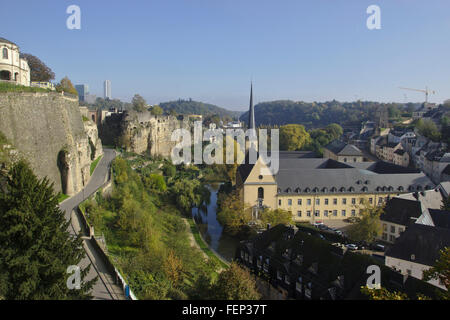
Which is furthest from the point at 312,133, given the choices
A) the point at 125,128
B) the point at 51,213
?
the point at 51,213

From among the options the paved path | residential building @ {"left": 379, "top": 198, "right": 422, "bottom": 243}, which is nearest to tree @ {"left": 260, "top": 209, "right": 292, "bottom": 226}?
residential building @ {"left": 379, "top": 198, "right": 422, "bottom": 243}

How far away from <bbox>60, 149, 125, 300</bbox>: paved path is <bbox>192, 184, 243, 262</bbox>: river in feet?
36.1

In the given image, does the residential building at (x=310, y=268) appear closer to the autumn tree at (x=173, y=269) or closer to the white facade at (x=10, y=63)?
the autumn tree at (x=173, y=269)

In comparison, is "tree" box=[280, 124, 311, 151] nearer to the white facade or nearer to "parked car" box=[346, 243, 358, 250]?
"parked car" box=[346, 243, 358, 250]

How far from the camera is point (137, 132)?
50.5 meters

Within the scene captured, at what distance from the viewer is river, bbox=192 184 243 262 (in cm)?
3008

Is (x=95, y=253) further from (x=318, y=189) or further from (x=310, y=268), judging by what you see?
(x=318, y=189)

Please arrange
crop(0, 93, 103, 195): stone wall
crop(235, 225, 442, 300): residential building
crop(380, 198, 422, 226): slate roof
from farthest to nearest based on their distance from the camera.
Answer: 1. crop(380, 198, 422, 226): slate roof
2. crop(0, 93, 103, 195): stone wall
3. crop(235, 225, 442, 300): residential building

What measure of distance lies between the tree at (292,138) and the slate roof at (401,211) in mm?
48576

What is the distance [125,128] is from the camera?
4994 centimetres

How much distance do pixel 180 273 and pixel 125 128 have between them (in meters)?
33.3

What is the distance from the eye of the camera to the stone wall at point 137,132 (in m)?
50.1

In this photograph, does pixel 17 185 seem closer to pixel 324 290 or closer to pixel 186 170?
pixel 324 290

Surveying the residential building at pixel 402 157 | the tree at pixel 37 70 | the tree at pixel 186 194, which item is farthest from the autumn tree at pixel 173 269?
the residential building at pixel 402 157
